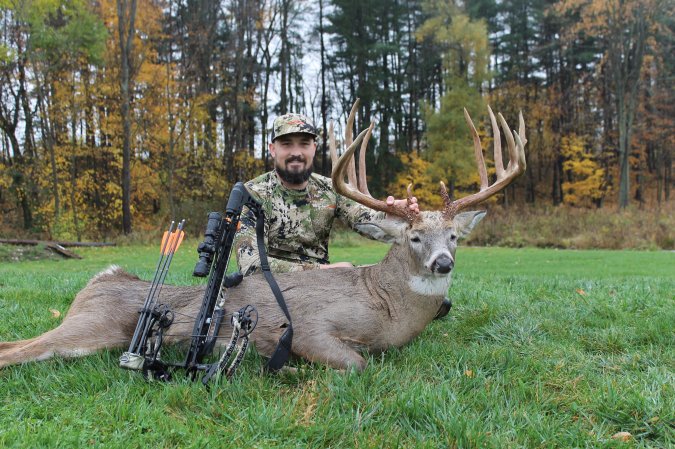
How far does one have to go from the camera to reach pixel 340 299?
3229 mm

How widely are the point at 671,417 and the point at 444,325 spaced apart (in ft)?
5.75

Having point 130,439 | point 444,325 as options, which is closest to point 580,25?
point 444,325

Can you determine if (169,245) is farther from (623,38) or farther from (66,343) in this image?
(623,38)

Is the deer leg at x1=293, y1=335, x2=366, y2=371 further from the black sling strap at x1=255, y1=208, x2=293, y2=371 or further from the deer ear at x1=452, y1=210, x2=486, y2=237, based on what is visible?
the deer ear at x1=452, y1=210, x2=486, y2=237

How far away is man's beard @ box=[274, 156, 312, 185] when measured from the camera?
13.8 feet

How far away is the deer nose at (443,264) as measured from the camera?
9.86 ft

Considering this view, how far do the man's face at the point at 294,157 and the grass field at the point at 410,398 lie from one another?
1.48 meters

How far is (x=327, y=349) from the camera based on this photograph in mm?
2871

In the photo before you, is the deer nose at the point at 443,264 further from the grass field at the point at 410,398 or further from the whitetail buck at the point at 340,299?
the grass field at the point at 410,398

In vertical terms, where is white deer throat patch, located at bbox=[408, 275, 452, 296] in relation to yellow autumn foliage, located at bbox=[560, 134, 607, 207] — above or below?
below

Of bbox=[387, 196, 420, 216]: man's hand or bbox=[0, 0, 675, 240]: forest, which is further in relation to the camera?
bbox=[0, 0, 675, 240]: forest

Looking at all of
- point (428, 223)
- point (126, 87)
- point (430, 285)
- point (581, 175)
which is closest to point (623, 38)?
point (581, 175)

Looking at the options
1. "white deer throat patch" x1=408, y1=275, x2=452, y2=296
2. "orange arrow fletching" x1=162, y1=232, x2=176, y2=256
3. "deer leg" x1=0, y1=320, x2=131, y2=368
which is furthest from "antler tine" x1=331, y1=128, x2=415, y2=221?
"deer leg" x1=0, y1=320, x2=131, y2=368

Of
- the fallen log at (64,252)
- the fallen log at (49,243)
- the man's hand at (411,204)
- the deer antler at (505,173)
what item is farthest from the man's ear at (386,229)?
the fallen log at (49,243)
